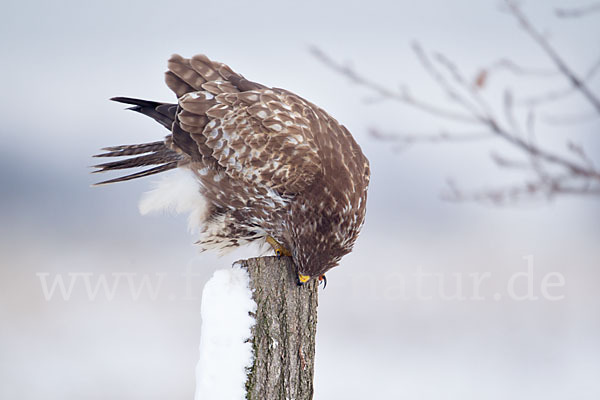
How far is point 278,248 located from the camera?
3.58 metres

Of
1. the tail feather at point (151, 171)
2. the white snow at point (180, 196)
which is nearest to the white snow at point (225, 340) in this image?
the white snow at point (180, 196)

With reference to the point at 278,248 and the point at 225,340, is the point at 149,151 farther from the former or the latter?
the point at 225,340

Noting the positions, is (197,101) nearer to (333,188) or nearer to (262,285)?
(333,188)

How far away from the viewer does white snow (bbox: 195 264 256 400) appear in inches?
105

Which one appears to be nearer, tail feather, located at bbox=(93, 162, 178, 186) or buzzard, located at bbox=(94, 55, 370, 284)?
buzzard, located at bbox=(94, 55, 370, 284)

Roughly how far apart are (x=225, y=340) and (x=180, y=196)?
50.7 inches

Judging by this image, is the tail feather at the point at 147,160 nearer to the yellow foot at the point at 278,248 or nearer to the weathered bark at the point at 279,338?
the yellow foot at the point at 278,248

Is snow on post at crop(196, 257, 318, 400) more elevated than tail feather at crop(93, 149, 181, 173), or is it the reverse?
tail feather at crop(93, 149, 181, 173)

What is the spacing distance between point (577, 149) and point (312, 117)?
2.18m

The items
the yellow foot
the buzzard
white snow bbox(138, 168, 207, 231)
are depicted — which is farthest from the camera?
white snow bbox(138, 168, 207, 231)

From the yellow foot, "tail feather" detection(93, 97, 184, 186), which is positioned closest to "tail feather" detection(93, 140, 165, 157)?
"tail feather" detection(93, 97, 184, 186)

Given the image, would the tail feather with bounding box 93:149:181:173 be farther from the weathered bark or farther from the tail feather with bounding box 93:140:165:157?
the weathered bark

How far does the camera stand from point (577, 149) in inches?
52.9

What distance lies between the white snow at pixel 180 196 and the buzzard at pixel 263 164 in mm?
17
